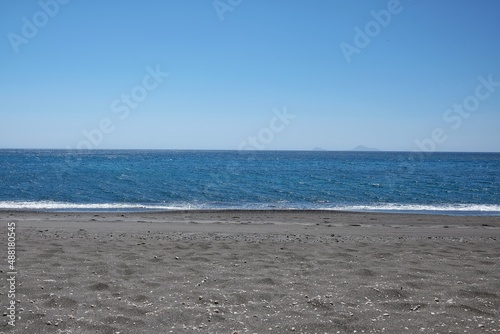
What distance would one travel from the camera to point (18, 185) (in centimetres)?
4184

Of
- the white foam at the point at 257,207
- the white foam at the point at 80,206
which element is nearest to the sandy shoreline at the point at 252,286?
the white foam at the point at 80,206

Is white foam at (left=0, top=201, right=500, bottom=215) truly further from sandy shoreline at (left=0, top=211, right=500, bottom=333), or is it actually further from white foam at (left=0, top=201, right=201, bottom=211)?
sandy shoreline at (left=0, top=211, right=500, bottom=333)

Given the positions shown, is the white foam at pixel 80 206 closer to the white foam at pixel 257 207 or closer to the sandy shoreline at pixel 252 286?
the white foam at pixel 257 207

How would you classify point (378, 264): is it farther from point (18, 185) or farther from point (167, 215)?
point (18, 185)

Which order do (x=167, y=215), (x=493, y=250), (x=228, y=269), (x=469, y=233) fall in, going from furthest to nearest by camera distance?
(x=167, y=215) < (x=469, y=233) < (x=493, y=250) < (x=228, y=269)

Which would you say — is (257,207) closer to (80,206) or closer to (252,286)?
(80,206)

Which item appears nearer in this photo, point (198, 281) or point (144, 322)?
point (144, 322)

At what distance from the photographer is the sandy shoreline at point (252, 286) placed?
18.5 ft

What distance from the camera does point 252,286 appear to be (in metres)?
7.11

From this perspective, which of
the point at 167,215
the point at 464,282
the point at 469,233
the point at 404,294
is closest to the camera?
the point at 404,294

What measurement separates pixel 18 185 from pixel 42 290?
40.9 meters

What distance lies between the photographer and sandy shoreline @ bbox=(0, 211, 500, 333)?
5.64 m

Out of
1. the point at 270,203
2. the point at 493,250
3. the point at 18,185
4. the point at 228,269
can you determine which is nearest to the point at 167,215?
the point at 270,203

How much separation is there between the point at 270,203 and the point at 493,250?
71.1 ft
